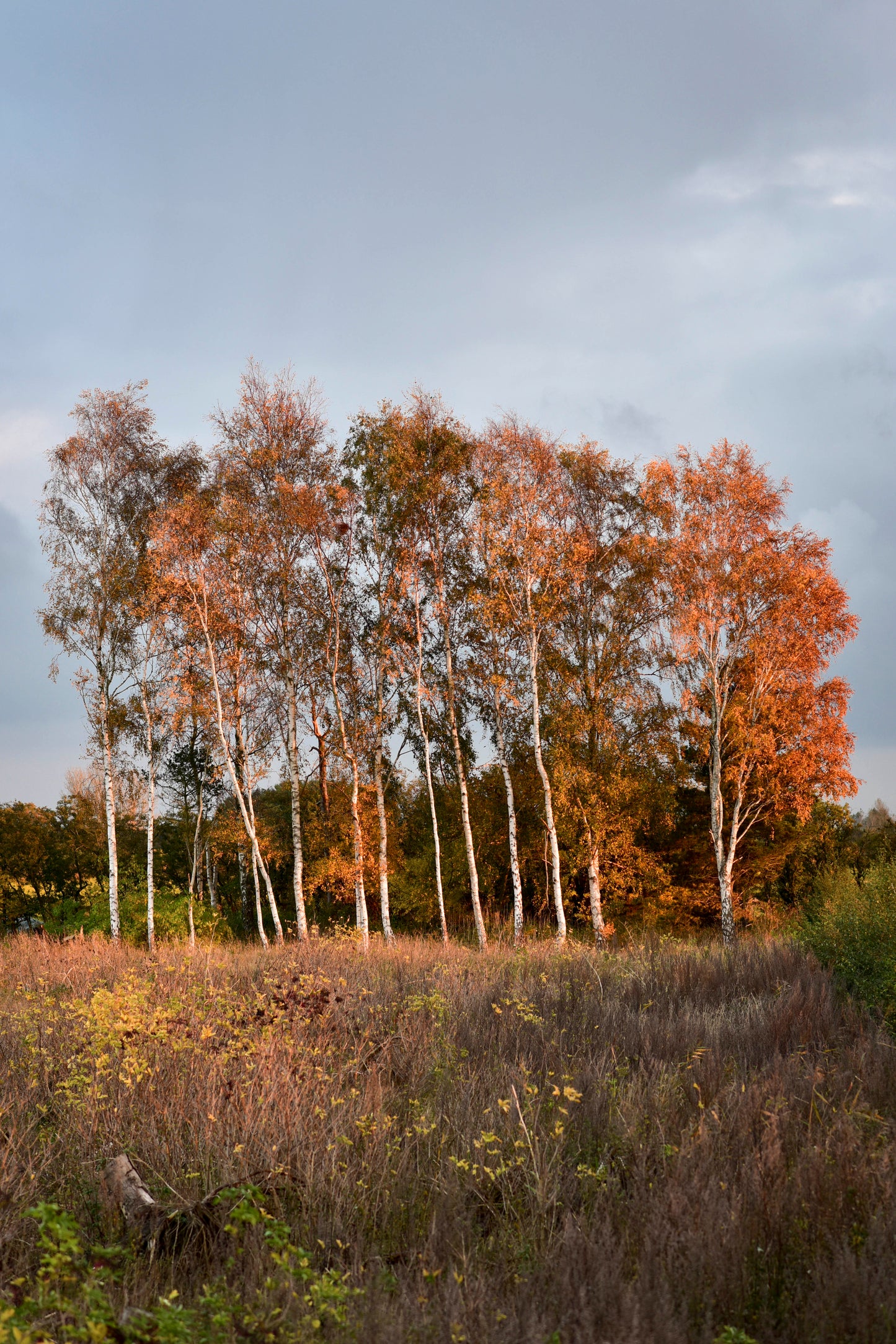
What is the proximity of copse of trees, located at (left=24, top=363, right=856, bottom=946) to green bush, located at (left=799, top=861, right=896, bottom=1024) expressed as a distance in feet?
27.0

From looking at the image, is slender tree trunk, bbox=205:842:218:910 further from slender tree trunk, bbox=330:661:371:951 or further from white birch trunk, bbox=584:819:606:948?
white birch trunk, bbox=584:819:606:948

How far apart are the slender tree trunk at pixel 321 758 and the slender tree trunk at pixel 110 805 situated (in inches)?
212

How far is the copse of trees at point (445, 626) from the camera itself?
20.3 meters

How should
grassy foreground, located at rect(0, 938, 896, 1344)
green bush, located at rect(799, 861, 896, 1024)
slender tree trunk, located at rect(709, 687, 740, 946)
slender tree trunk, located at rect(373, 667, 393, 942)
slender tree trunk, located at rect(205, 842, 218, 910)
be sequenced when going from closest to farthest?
grassy foreground, located at rect(0, 938, 896, 1344) → green bush, located at rect(799, 861, 896, 1024) → slender tree trunk, located at rect(373, 667, 393, 942) → slender tree trunk, located at rect(709, 687, 740, 946) → slender tree trunk, located at rect(205, 842, 218, 910)

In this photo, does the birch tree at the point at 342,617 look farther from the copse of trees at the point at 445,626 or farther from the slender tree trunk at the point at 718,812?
the slender tree trunk at the point at 718,812

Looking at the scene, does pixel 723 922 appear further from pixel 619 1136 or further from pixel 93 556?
pixel 93 556

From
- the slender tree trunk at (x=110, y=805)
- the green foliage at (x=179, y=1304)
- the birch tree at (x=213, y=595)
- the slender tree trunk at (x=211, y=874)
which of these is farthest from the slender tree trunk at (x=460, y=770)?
the slender tree trunk at (x=211, y=874)

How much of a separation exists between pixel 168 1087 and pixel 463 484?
17490 mm

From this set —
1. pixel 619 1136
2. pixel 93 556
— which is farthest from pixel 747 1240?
pixel 93 556

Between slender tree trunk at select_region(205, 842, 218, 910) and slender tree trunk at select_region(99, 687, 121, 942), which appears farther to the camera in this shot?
slender tree trunk at select_region(205, 842, 218, 910)

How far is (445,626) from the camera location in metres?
20.2

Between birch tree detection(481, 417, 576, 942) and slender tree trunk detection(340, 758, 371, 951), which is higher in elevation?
birch tree detection(481, 417, 576, 942)

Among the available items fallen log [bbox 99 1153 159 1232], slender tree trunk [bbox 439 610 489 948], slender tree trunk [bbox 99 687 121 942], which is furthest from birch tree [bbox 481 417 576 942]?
fallen log [bbox 99 1153 159 1232]

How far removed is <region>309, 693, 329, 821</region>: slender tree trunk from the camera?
21797 mm
